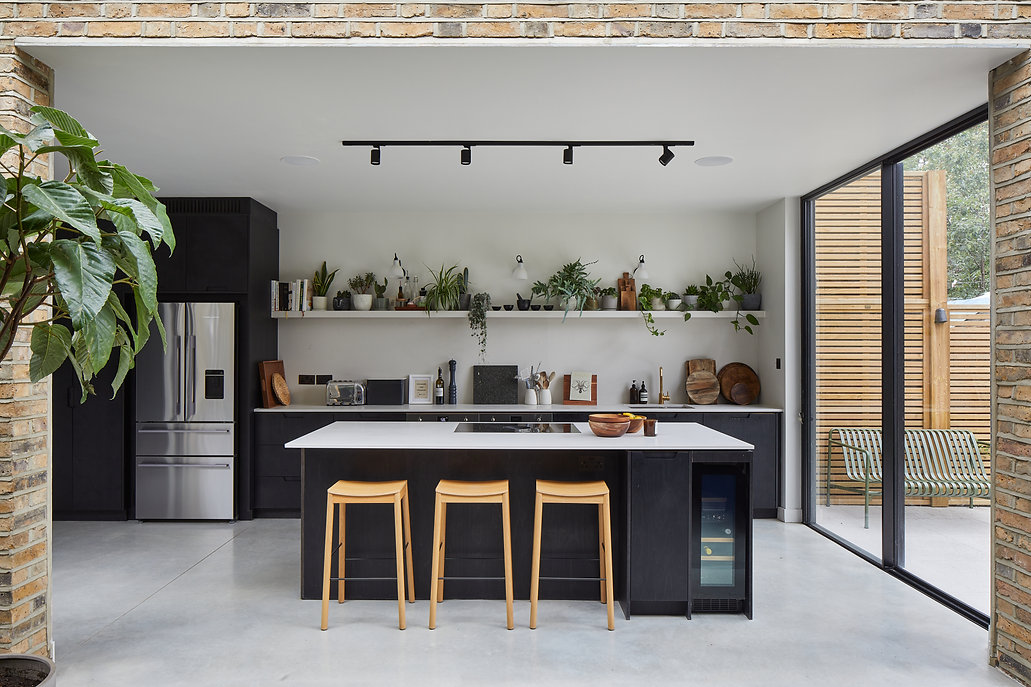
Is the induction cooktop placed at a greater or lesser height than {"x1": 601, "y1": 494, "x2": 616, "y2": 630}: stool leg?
greater

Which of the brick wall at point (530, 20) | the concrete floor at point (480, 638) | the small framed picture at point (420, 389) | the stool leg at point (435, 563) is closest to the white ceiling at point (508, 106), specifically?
the brick wall at point (530, 20)

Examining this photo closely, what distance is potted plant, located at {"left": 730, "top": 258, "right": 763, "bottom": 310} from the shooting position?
598 cm

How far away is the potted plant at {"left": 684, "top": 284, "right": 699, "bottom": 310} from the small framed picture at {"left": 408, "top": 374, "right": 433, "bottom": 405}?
2.39 m

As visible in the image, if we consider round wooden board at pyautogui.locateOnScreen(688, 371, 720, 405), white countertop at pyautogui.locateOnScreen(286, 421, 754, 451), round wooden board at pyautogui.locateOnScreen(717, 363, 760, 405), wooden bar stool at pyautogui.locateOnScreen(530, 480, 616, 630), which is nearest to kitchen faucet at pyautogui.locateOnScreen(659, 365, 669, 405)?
round wooden board at pyautogui.locateOnScreen(688, 371, 720, 405)

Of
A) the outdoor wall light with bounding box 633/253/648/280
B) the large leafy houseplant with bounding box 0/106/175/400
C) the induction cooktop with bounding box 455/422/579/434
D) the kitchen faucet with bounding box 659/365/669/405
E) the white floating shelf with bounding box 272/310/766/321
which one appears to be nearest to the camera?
the large leafy houseplant with bounding box 0/106/175/400

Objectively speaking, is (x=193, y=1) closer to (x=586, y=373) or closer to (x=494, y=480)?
(x=494, y=480)

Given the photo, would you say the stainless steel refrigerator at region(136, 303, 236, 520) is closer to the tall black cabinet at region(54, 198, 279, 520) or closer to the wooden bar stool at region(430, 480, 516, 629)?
the tall black cabinet at region(54, 198, 279, 520)

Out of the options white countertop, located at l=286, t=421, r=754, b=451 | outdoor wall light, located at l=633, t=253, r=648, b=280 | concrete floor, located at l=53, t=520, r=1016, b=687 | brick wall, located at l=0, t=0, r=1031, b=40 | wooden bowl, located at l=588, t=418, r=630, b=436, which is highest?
brick wall, located at l=0, t=0, r=1031, b=40

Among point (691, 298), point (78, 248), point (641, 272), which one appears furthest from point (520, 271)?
point (78, 248)

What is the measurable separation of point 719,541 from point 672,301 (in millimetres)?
2926

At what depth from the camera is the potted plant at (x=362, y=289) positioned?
597 cm

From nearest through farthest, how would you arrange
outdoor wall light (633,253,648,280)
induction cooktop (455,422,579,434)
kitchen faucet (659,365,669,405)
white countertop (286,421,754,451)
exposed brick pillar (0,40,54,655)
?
exposed brick pillar (0,40,54,655), white countertop (286,421,754,451), induction cooktop (455,422,579,434), outdoor wall light (633,253,648,280), kitchen faucet (659,365,669,405)

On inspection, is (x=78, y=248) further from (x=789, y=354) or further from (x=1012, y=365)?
(x=789, y=354)

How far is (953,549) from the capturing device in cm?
382
